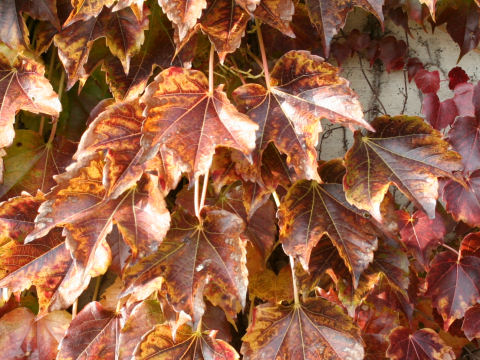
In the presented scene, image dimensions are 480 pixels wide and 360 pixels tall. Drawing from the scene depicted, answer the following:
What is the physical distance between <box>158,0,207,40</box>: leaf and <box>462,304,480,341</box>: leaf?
91 centimetres

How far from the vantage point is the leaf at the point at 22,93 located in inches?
42.8

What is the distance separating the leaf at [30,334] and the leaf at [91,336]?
0.47 feet

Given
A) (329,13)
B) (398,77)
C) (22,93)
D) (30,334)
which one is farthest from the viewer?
(398,77)

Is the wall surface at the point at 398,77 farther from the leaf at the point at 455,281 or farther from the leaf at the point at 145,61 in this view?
the leaf at the point at 145,61

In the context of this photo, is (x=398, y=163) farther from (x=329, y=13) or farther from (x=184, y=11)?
(x=184, y=11)

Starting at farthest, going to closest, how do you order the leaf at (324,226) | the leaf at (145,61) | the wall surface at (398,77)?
1. the wall surface at (398,77)
2. the leaf at (145,61)
3. the leaf at (324,226)

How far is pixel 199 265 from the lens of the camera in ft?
3.09

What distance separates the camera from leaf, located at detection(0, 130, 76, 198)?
1.24 meters

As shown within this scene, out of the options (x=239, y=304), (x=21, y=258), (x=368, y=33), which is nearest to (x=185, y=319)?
(x=239, y=304)

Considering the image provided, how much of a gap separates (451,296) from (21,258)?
985mm

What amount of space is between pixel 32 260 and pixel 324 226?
2.01 feet

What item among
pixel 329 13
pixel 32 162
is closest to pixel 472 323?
pixel 329 13

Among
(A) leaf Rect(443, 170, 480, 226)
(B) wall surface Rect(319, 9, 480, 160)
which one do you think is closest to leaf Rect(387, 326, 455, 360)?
(A) leaf Rect(443, 170, 480, 226)

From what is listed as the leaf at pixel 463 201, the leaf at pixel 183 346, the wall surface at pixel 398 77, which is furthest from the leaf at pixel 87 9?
the leaf at pixel 463 201
